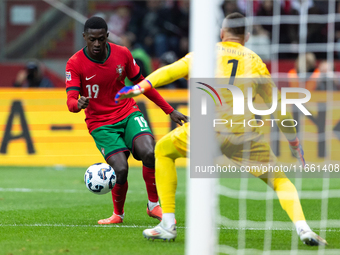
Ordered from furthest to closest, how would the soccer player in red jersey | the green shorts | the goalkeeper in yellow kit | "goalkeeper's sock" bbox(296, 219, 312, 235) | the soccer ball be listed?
the green shorts → the soccer player in red jersey → the soccer ball → the goalkeeper in yellow kit → "goalkeeper's sock" bbox(296, 219, 312, 235)

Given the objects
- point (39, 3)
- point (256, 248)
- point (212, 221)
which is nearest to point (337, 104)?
point (256, 248)

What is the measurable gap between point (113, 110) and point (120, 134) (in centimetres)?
26

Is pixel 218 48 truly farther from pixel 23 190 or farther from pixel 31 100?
pixel 31 100

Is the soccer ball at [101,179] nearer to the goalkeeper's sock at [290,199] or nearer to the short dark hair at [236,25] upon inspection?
the goalkeeper's sock at [290,199]

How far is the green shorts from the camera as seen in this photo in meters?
5.63

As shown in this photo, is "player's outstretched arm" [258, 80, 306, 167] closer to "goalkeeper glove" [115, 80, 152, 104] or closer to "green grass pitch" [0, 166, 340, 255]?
"green grass pitch" [0, 166, 340, 255]

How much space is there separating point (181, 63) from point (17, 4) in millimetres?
12667

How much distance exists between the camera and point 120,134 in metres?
5.76

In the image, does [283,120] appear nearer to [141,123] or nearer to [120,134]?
[141,123]

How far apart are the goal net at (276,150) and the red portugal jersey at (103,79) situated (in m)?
1.08

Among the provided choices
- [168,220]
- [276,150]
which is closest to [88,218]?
[168,220]

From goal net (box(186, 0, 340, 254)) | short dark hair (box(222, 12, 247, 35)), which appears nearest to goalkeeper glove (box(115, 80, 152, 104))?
goal net (box(186, 0, 340, 254))

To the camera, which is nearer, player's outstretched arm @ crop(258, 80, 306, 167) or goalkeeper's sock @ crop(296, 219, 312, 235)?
goalkeeper's sock @ crop(296, 219, 312, 235)

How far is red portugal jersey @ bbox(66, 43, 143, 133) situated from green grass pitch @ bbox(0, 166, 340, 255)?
1103 millimetres
